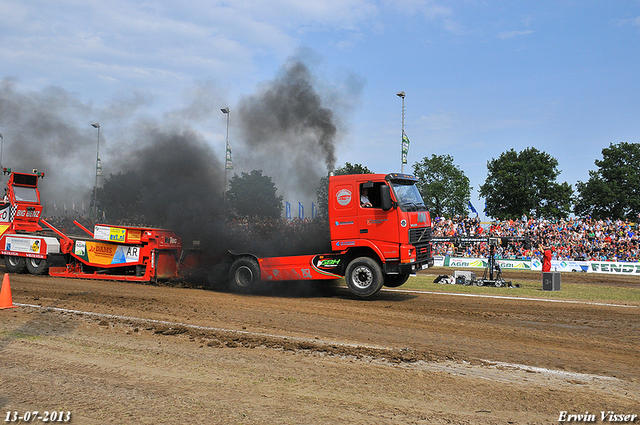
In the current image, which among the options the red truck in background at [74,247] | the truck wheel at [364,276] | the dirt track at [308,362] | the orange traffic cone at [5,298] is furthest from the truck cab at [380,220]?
the orange traffic cone at [5,298]

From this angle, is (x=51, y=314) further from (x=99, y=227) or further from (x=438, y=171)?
(x=438, y=171)

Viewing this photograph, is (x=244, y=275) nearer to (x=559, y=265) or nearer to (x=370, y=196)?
(x=370, y=196)

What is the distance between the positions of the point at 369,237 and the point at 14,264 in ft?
40.3

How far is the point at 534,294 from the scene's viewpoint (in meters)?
14.4

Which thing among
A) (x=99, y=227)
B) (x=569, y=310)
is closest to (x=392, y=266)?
(x=569, y=310)

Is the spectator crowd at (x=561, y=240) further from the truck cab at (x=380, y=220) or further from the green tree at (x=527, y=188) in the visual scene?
the green tree at (x=527, y=188)

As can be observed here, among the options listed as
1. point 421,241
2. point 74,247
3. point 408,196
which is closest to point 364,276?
point 421,241

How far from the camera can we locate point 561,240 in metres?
28.8

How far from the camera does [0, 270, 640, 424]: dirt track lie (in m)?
4.16

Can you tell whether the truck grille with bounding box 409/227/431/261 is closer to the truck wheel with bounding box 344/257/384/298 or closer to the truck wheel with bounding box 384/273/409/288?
the truck wheel with bounding box 384/273/409/288

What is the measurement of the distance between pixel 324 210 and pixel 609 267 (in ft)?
66.9

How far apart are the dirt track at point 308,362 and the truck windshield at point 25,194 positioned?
6.73 m

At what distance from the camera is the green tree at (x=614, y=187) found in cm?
4598

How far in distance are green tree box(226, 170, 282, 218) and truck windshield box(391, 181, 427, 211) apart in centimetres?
545
